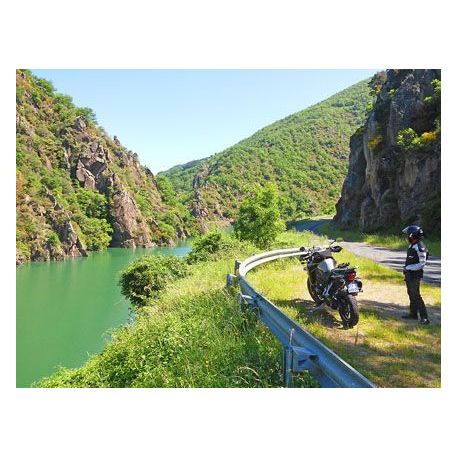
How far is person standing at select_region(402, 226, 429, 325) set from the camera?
22.3 ft

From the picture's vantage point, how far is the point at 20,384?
13086 millimetres

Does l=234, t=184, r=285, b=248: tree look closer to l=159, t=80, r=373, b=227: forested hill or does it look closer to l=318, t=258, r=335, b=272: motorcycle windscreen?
l=318, t=258, r=335, b=272: motorcycle windscreen

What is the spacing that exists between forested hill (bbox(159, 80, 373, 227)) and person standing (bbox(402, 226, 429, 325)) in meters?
56.9

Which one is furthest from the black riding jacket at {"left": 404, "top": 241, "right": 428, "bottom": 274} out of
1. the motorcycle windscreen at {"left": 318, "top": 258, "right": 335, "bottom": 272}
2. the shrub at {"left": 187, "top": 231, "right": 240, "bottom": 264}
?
the shrub at {"left": 187, "top": 231, "right": 240, "bottom": 264}

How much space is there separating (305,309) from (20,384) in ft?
32.9

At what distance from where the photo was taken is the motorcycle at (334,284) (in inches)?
249

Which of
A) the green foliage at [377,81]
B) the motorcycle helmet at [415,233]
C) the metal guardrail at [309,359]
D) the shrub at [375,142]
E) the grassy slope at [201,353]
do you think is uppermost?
the green foliage at [377,81]

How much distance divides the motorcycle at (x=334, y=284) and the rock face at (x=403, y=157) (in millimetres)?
12617

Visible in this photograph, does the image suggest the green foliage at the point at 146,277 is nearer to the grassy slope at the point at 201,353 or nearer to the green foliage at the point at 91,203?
the grassy slope at the point at 201,353

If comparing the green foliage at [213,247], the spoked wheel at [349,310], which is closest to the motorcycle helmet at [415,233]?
the spoked wheel at [349,310]

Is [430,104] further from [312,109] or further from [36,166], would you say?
[312,109]

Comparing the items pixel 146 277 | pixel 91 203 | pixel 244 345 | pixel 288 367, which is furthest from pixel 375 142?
pixel 91 203

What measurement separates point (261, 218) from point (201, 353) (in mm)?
16684

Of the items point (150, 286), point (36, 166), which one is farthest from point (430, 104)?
point (36, 166)
